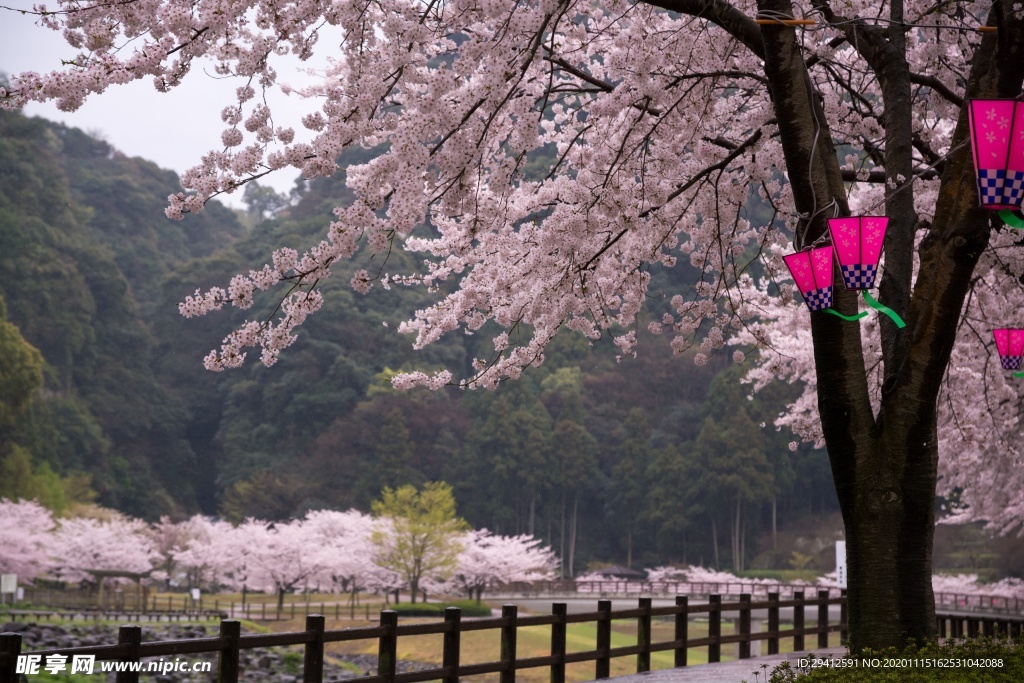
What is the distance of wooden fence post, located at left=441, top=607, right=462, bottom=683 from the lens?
23.4 feet

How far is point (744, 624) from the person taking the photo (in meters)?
11.6

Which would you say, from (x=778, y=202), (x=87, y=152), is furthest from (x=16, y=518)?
(x=87, y=152)

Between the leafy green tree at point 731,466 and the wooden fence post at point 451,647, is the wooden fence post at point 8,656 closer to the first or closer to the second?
the wooden fence post at point 451,647

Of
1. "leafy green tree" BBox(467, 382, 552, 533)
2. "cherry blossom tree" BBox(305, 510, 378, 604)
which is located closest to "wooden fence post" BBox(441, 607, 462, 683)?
"cherry blossom tree" BBox(305, 510, 378, 604)

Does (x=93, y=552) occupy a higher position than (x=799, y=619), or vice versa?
(x=799, y=619)

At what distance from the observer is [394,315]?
58.3 m

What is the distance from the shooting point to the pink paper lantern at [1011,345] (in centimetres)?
766

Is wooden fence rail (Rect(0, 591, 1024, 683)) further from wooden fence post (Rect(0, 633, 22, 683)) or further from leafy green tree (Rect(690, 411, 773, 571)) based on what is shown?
leafy green tree (Rect(690, 411, 773, 571))

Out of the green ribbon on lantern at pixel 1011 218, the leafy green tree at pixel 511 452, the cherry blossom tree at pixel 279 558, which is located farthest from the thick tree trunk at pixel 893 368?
the leafy green tree at pixel 511 452

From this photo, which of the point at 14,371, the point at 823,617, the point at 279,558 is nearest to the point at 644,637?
the point at 823,617

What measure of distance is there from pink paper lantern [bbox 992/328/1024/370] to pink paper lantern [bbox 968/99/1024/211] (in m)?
3.52

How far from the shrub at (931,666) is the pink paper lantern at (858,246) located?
191cm

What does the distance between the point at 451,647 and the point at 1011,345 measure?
489 cm

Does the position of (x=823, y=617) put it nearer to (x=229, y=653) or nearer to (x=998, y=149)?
(x=229, y=653)
